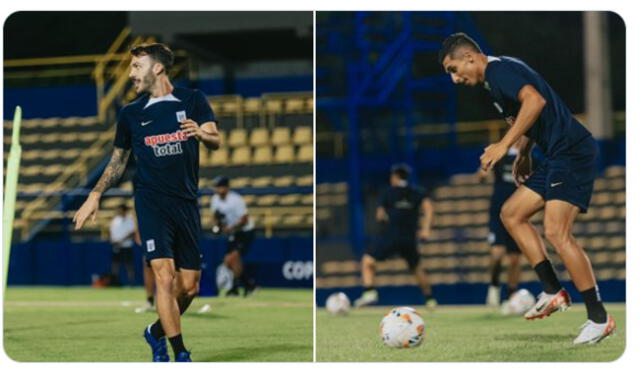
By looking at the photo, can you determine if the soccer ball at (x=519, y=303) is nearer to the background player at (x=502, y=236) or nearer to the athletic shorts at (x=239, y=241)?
the background player at (x=502, y=236)

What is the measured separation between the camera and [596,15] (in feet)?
24.7

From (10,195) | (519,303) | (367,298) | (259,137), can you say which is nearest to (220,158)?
(259,137)

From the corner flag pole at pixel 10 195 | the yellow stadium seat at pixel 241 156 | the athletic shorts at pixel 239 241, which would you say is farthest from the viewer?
the athletic shorts at pixel 239 241

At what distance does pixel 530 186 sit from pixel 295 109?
402 cm

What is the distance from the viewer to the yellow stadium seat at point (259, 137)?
966 centimetres

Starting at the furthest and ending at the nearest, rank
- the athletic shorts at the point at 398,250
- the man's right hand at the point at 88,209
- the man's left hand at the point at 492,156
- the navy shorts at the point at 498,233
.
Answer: the athletic shorts at the point at 398,250
the navy shorts at the point at 498,233
the man's right hand at the point at 88,209
the man's left hand at the point at 492,156

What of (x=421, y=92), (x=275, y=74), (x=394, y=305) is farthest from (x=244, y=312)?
(x=421, y=92)

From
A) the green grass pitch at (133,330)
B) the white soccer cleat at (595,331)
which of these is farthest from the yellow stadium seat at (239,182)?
the white soccer cleat at (595,331)

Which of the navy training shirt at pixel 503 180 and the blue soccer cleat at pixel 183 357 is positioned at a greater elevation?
the navy training shirt at pixel 503 180

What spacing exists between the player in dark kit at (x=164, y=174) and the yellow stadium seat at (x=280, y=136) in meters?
3.50

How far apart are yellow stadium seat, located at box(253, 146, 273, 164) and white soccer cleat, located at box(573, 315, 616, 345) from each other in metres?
4.54

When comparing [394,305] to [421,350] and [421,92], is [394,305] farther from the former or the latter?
[421,350]

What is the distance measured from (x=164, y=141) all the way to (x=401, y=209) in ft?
14.2

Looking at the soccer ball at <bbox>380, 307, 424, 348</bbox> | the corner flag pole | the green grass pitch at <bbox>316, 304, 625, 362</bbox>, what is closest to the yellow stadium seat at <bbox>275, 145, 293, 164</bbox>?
the green grass pitch at <bbox>316, 304, 625, 362</bbox>
